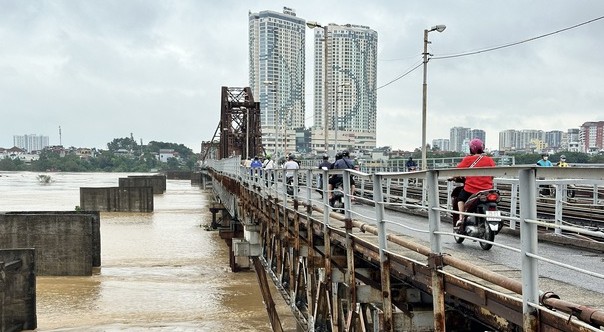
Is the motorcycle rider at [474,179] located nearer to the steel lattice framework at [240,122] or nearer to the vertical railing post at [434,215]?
the vertical railing post at [434,215]

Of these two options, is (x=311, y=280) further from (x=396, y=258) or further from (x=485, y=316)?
(x=485, y=316)

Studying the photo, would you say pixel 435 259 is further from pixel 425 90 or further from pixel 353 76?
pixel 353 76

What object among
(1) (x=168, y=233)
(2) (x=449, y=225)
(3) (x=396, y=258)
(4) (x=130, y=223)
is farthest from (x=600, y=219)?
(4) (x=130, y=223)

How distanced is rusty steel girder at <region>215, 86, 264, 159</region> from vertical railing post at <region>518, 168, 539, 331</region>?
68.6 meters

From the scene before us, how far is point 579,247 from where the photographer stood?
25.4 feet

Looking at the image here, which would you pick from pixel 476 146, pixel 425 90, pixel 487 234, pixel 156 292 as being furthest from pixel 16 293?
pixel 487 234

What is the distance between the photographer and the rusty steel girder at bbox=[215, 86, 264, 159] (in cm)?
7269

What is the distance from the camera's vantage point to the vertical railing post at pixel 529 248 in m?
3.37

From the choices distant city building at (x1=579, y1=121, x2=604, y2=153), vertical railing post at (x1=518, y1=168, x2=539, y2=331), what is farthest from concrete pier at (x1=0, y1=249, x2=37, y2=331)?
distant city building at (x1=579, y1=121, x2=604, y2=153)

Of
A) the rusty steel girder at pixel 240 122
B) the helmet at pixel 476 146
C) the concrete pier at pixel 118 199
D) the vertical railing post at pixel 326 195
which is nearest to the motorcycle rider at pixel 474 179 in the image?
the helmet at pixel 476 146

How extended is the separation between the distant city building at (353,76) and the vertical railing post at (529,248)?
120 ft

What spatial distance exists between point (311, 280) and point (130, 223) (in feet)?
128

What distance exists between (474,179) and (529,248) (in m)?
3.54

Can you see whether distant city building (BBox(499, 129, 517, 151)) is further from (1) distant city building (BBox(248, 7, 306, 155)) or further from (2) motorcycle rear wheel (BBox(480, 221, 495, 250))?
(2) motorcycle rear wheel (BBox(480, 221, 495, 250))
